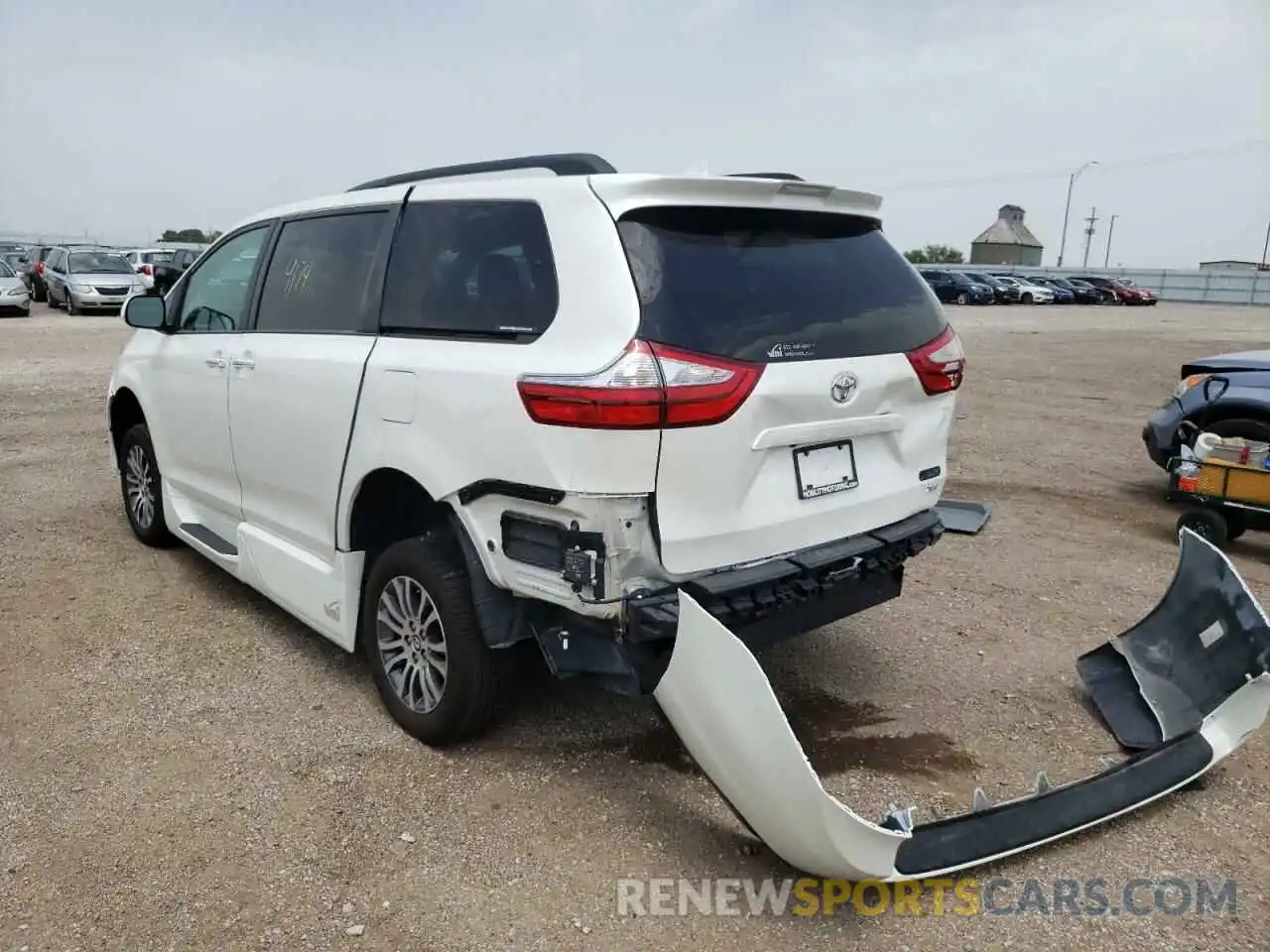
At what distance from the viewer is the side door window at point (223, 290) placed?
4.43 m

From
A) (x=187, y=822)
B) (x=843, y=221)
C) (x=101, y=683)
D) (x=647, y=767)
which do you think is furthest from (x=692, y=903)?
(x=101, y=683)

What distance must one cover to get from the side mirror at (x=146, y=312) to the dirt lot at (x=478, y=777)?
136cm

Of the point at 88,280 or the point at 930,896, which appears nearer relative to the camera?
the point at 930,896

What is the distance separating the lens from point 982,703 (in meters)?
3.97

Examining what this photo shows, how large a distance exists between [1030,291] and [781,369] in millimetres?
45116

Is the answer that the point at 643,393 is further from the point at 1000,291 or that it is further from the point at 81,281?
the point at 1000,291

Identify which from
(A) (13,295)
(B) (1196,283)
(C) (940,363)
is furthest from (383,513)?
(B) (1196,283)

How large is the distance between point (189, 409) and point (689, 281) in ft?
9.78

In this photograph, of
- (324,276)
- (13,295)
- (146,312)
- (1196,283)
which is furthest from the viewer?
(1196,283)

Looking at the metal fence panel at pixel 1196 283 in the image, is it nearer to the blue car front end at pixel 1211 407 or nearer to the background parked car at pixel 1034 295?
the background parked car at pixel 1034 295

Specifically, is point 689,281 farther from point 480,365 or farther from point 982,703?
point 982,703

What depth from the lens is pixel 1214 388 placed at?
6.87m

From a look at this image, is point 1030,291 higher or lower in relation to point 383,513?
lower

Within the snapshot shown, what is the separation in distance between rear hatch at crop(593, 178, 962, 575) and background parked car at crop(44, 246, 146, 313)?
2202cm
